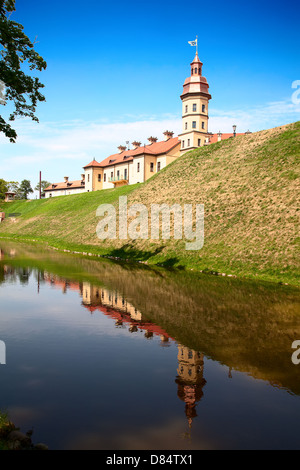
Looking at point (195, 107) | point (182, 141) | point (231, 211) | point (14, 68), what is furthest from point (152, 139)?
point (14, 68)

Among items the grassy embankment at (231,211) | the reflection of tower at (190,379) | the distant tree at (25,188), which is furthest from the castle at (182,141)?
the distant tree at (25,188)

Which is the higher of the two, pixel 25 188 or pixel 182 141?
pixel 25 188

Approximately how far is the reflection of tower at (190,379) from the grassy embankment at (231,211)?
12.5 m

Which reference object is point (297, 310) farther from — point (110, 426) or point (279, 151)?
point (279, 151)

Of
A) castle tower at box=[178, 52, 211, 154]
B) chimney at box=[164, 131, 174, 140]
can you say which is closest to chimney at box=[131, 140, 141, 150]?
chimney at box=[164, 131, 174, 140]

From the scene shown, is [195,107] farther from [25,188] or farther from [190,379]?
[25,188]

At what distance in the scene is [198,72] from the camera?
6725 centimetres

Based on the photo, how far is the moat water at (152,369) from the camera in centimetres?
594

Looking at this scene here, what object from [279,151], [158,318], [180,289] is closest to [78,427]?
[158,318]

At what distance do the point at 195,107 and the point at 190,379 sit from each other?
6547cm

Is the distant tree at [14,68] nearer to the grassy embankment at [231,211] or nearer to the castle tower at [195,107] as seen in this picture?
the grassy embankment at [231,211]

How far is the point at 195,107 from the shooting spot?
219 feet

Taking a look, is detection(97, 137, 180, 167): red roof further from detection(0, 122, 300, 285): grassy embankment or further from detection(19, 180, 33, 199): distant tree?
detection(19, 180, 33, 199): distant tree
